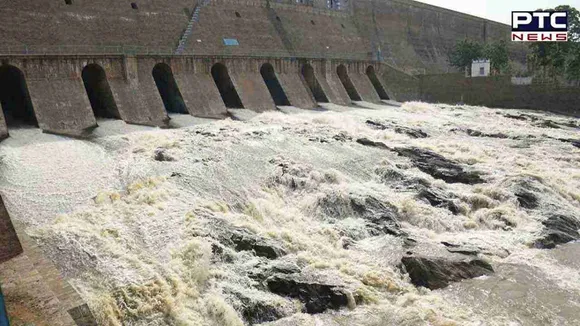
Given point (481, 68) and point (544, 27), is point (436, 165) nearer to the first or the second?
point (544, 27)

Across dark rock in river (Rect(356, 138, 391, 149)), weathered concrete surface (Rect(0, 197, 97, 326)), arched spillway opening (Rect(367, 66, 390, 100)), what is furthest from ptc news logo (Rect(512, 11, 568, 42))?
weathered concrete surface (Rect(0, 197, 97, 326))

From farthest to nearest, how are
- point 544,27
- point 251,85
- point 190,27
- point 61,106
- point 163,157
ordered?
point 544,27
point 190,27
point 251,85
point 61,106
point 163,157

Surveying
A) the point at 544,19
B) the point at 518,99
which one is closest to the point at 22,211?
the point at 518,99

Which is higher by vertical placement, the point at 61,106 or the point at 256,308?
the point at 61,106

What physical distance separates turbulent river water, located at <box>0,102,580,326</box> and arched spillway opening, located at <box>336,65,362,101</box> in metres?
13.7

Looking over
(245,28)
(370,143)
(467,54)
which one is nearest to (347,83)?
(245,28)

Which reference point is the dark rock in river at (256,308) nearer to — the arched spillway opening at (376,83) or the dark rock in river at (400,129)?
the dark rock in river at (400,129)

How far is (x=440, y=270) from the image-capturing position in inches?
357

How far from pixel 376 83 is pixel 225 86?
13315 mm

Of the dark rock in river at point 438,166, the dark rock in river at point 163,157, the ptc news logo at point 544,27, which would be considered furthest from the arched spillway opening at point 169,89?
the ptc news logo at point 544,27

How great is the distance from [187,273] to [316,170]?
620cm

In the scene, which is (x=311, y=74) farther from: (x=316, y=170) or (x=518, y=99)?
(x=316, y=170)

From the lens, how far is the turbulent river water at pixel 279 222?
7699 mm

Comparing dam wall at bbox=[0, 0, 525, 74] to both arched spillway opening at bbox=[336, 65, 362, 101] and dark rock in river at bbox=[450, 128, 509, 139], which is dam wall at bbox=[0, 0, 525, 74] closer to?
arched spillway opening at bbox=[336, 65, 362, 101]
